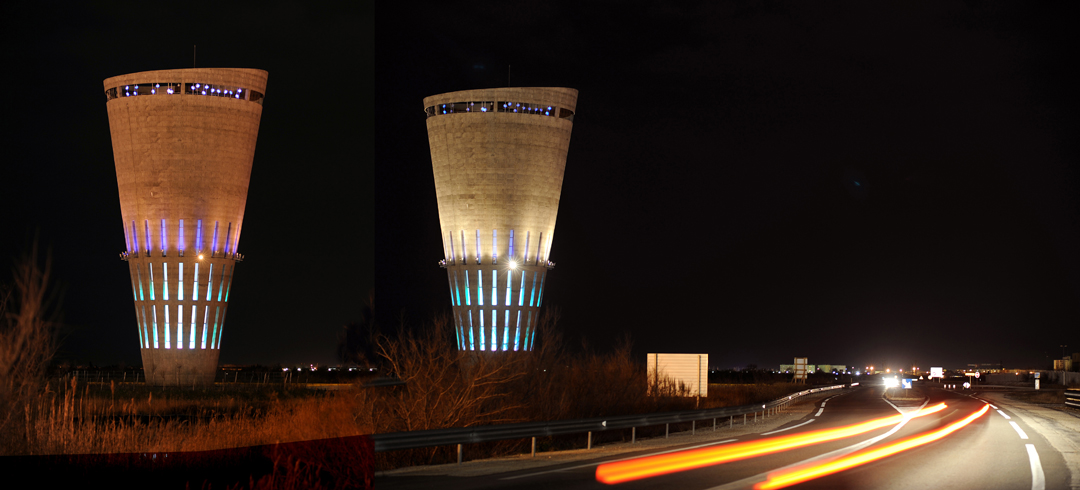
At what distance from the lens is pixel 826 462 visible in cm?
1573

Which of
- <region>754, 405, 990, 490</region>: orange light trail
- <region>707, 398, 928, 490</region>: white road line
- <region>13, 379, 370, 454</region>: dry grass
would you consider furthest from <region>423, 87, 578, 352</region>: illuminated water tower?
<region>754, 405, 990, 490</region>: orange light trail

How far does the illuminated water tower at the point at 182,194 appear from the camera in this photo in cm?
6550

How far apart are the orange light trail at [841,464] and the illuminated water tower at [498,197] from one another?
4435 cm

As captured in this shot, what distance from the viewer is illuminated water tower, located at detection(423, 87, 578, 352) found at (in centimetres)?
6444

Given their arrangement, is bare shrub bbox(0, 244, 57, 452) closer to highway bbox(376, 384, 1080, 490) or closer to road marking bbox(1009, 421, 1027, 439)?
highway bbox(376, 384, 1080, 490)

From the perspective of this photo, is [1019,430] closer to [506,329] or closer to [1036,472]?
[1036,472]

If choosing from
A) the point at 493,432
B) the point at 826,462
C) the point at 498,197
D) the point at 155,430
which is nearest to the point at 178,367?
the point at 498,197

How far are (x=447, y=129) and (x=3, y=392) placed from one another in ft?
177

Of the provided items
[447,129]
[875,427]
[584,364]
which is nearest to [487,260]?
[447,129]

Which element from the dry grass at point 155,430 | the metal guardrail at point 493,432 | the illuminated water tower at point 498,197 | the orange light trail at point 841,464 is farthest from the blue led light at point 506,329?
the orange light trail at point 841,464

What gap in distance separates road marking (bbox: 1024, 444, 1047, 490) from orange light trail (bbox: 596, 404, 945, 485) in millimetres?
4321

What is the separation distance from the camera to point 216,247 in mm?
67562

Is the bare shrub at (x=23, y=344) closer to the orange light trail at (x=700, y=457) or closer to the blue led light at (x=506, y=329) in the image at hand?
the orange light trail at (x=700, y=457)

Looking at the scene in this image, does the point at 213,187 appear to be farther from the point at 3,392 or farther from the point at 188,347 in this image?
the point at 3,392
